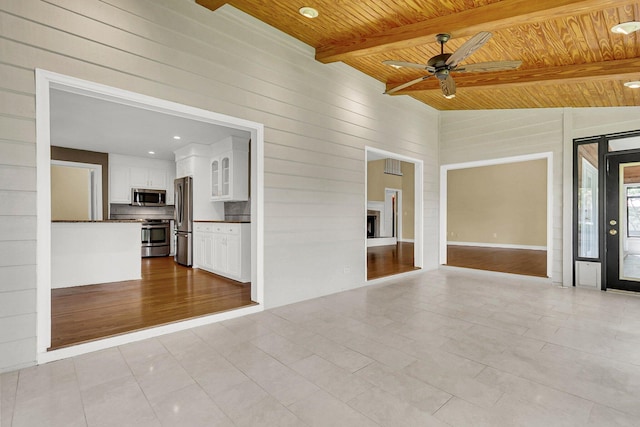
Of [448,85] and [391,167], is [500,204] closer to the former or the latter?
[391,167]

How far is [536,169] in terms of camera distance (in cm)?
959

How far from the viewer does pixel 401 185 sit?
38.7 feet

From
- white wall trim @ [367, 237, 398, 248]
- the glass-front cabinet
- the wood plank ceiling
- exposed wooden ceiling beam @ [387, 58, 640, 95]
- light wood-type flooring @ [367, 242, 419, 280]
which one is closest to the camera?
the wood plank ceiling

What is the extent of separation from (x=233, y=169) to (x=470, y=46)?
4.46 meters

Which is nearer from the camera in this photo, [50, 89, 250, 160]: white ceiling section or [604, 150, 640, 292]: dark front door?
[50, 89, 250, 160]: white ceiling section

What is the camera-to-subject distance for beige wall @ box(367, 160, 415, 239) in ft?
37.4

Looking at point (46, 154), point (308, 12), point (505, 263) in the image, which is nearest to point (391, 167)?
point (505, 263)

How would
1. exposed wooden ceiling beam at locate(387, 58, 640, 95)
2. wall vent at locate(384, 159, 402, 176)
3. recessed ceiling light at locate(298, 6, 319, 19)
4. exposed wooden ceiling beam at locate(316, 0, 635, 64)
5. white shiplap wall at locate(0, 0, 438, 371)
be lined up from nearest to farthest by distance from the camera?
white shiplap wall at locate(0, 0, 438, 371), exposed wooden ceiling beam at locate(316, 0, 635, 64), recessed ceiling light at locate(298, 6, 319, 19), exposed wooden ceiling beam at locate(387, 58, 640, 95), wall vent at locate(384, 159, 402, 176)

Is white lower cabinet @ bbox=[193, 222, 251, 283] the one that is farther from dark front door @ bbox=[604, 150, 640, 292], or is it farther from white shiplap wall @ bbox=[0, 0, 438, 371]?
dark front door @ bbox=[604, 150, 640, 292]

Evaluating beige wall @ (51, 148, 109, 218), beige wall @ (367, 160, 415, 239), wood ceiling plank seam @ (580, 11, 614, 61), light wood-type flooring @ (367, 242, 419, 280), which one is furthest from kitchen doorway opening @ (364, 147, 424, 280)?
beige wall @ (51, 148, 109, 218)

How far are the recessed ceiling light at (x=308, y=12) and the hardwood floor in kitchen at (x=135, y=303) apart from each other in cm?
333

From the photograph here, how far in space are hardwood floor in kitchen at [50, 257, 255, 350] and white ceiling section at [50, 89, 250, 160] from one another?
Answer: 2.47 m

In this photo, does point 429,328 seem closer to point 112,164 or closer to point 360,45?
point 360,45

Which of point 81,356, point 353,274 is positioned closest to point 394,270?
point 353,274
